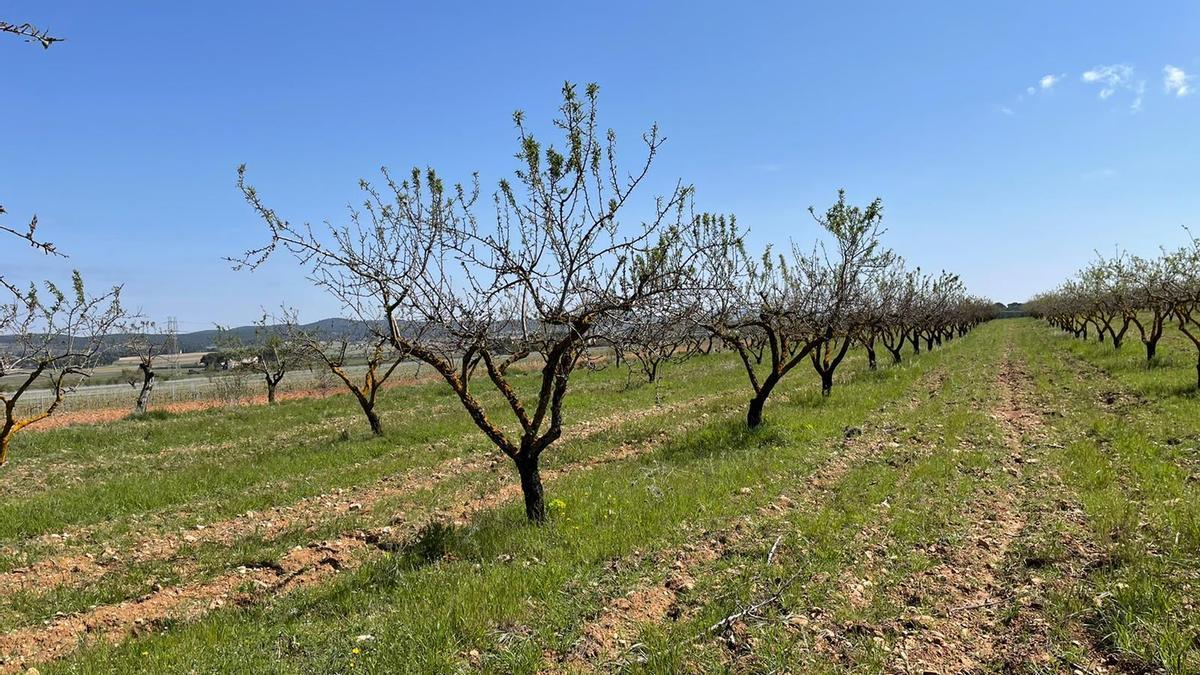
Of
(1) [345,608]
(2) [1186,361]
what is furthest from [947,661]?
(2) [1186,361]

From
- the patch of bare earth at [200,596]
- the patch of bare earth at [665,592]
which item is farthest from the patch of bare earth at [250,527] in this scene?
the patch of bare earth at [665,592]

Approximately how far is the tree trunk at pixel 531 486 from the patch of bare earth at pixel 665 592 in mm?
1866

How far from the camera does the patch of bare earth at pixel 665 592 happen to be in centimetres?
462

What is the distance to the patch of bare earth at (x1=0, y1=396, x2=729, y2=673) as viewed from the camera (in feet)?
17.6

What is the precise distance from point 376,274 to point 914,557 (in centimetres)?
670

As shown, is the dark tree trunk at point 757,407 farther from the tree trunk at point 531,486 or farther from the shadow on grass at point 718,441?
the tree trunk at point 531,486

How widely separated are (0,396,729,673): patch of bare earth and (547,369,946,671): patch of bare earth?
3485 mm

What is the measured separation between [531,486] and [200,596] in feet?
12.3

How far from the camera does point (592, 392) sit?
80.1 ft

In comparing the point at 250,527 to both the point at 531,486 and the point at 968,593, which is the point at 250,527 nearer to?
the point at 531,486

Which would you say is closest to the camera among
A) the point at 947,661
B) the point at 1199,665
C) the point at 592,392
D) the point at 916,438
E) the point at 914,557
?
the point at 1199,665

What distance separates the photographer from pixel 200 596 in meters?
6.39

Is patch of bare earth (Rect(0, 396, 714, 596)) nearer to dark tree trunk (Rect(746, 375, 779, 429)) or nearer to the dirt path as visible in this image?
dark tree trunk (Rect(746, 375, 779, 429))

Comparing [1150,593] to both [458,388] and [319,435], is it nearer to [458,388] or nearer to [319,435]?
[458,388]
